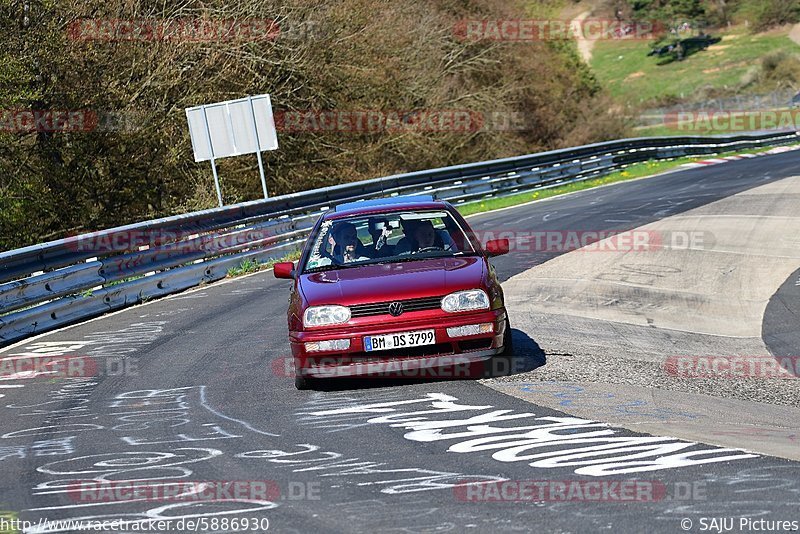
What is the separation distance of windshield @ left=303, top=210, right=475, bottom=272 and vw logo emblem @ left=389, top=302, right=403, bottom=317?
877mm

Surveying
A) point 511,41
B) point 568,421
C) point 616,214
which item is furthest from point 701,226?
point 511,41

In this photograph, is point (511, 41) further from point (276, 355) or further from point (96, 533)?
point (96, 533)

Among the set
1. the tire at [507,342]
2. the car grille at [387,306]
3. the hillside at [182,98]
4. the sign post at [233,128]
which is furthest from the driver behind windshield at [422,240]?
the hillside at [182,98]

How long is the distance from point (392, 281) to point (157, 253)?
8.85 m

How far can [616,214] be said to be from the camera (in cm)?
2253

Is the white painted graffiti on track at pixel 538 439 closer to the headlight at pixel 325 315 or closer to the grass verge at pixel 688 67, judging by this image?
the headlight at pixel 325 315

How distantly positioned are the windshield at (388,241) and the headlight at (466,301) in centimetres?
85

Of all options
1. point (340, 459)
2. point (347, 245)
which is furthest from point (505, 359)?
point (340, 459)

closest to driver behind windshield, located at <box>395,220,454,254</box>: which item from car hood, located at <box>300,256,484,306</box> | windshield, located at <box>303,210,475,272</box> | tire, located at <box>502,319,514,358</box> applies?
windshield, located at <box>303,210,475,272</box>

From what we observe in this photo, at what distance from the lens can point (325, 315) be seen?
Result: 8.61m

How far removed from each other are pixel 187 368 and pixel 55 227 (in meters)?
17.2

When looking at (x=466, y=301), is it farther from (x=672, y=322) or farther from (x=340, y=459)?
(x=672, y=322)

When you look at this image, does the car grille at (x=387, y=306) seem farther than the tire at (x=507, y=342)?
No

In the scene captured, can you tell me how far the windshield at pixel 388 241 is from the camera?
31.1ft
